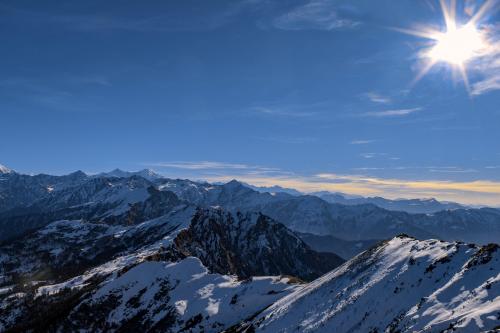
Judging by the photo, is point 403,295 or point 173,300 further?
point 173,300

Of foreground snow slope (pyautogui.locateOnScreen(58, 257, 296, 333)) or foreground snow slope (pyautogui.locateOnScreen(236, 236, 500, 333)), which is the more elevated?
foreground snow slope (pyautogui.locateOnScreen(236, 236, 500, 333))

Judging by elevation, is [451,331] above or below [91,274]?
above

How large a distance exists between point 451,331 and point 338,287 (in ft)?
85.7

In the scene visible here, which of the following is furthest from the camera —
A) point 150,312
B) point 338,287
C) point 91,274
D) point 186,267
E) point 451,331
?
point 91,274

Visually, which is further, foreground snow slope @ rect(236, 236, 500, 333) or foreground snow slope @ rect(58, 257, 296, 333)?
foreground snow slope @ rect(58, 257, 296, 333)

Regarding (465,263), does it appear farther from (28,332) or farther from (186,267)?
(28,332)

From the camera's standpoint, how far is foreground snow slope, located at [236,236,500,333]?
33.0 meters

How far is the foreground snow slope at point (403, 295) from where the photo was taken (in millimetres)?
33000

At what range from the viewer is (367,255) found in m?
60.8

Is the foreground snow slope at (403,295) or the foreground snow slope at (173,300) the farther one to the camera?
the foreground snow slope at (173,300)

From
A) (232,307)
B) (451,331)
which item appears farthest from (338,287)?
(451,331)

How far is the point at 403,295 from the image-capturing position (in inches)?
1654

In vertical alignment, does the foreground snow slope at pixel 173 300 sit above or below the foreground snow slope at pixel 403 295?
below

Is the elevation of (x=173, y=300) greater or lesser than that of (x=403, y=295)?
lesser
